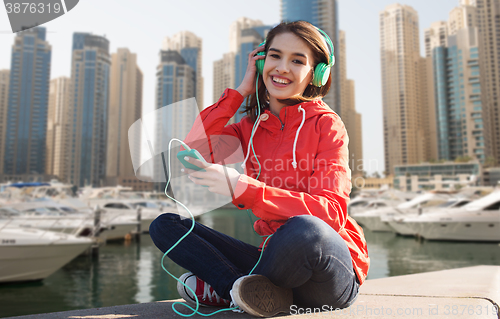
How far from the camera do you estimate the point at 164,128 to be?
4.57ft

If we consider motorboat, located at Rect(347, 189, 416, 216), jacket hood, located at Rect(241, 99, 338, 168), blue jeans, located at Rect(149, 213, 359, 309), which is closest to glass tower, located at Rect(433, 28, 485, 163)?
motorboat, located at Rect(347, 189, 416, 216)

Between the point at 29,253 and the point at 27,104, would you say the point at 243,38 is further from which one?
the point at 29,253

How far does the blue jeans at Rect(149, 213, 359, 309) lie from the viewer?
104 centimetres

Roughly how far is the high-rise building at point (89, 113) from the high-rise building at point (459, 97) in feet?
183

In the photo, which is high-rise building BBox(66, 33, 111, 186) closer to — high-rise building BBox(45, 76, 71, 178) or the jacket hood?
high-rise building BBox(45, 76, 71, 178)

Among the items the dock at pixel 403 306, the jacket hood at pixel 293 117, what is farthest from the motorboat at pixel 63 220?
the jacket hood at pixel 293 117

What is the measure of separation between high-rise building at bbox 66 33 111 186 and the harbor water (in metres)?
44.0

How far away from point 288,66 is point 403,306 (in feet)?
3.52

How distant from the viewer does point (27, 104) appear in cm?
5072

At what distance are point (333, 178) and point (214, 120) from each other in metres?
0.59

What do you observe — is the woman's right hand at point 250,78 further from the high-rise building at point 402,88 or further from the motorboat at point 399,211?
the high-rise building at point 402,88

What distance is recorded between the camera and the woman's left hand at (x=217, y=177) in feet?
3.43

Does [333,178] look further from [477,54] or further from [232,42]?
[232,42]

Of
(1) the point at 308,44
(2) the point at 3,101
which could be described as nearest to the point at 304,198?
(1) the point at 308,44
